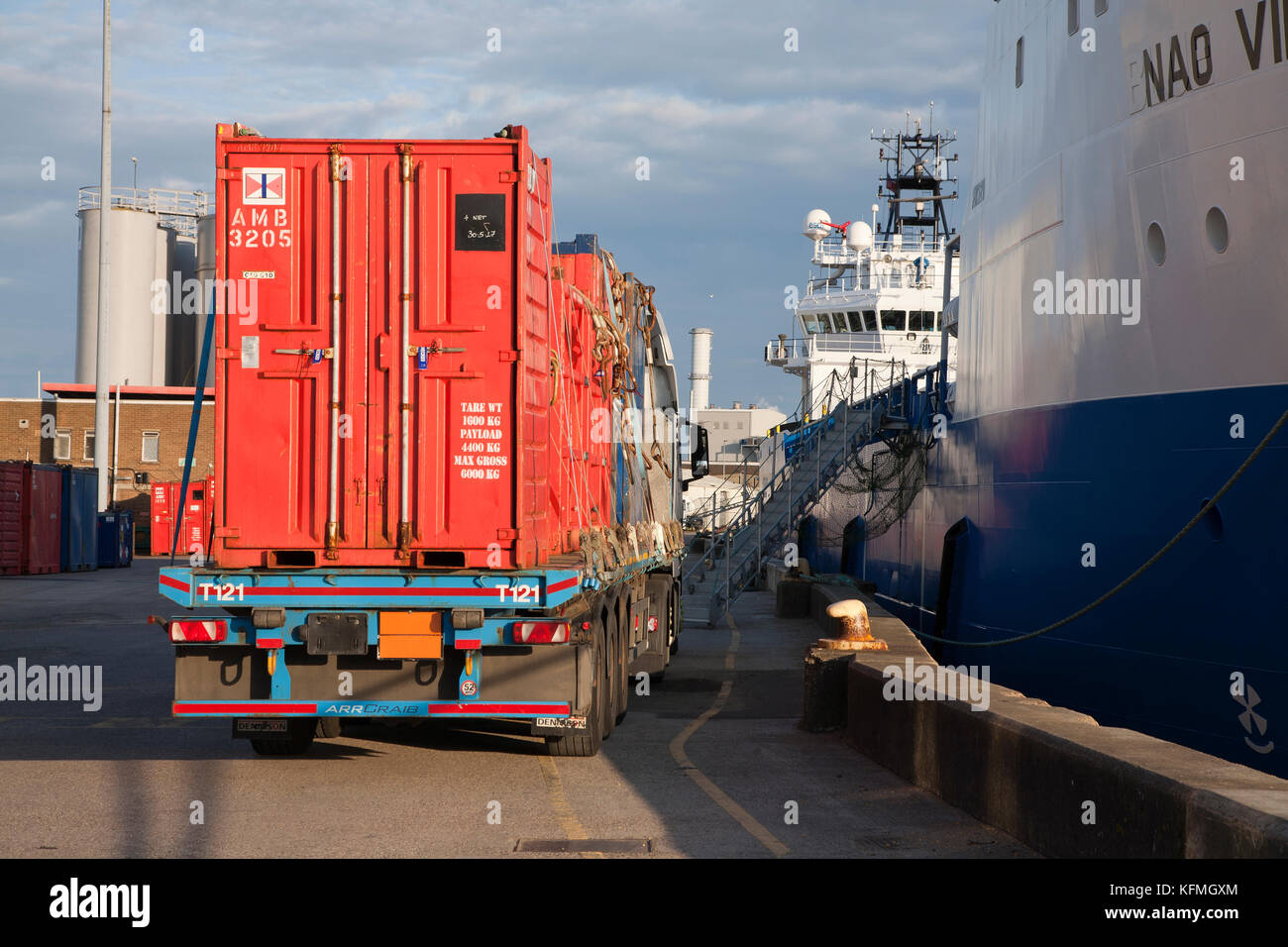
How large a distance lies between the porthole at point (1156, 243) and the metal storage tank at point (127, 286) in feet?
162

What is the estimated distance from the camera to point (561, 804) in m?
8.22

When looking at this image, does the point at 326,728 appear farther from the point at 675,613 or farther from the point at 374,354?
the point at 675,613

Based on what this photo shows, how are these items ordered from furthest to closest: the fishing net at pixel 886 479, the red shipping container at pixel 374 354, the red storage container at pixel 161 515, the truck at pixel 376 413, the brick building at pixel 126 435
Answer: the brick building at pixel 126 435, the red storage container at pixel 161 515, the fishing net at pixel 886 479, the red shipping container at pixel 374 354, the truck at pixel 376 413

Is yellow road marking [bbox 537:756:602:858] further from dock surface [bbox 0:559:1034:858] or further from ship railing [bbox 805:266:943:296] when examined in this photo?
ship railing [bbox 805:266:943:296]

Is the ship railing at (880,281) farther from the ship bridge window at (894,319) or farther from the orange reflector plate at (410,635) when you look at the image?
the orange reflector plate at (410,635)

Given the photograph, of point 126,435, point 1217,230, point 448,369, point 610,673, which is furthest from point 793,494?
point 126,435

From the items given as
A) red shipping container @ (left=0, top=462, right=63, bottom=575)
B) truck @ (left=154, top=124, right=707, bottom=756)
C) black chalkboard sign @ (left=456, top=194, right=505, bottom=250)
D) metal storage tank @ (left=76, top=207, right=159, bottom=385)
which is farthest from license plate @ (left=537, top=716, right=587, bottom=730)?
metal storage tank @ (left=76, top=207, right=159, bottom=385)

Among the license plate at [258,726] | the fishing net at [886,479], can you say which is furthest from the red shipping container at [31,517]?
the license plate at [258,726]

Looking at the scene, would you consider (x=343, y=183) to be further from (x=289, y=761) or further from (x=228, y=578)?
(x=289, y=761)

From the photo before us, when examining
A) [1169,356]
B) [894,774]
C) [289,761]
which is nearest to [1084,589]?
[1169,356]

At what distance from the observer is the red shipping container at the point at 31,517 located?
32031 mm

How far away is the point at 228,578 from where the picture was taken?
8570 millimetres

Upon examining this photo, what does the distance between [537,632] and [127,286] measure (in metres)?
51.0

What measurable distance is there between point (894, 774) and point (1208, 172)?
4.93 metres
